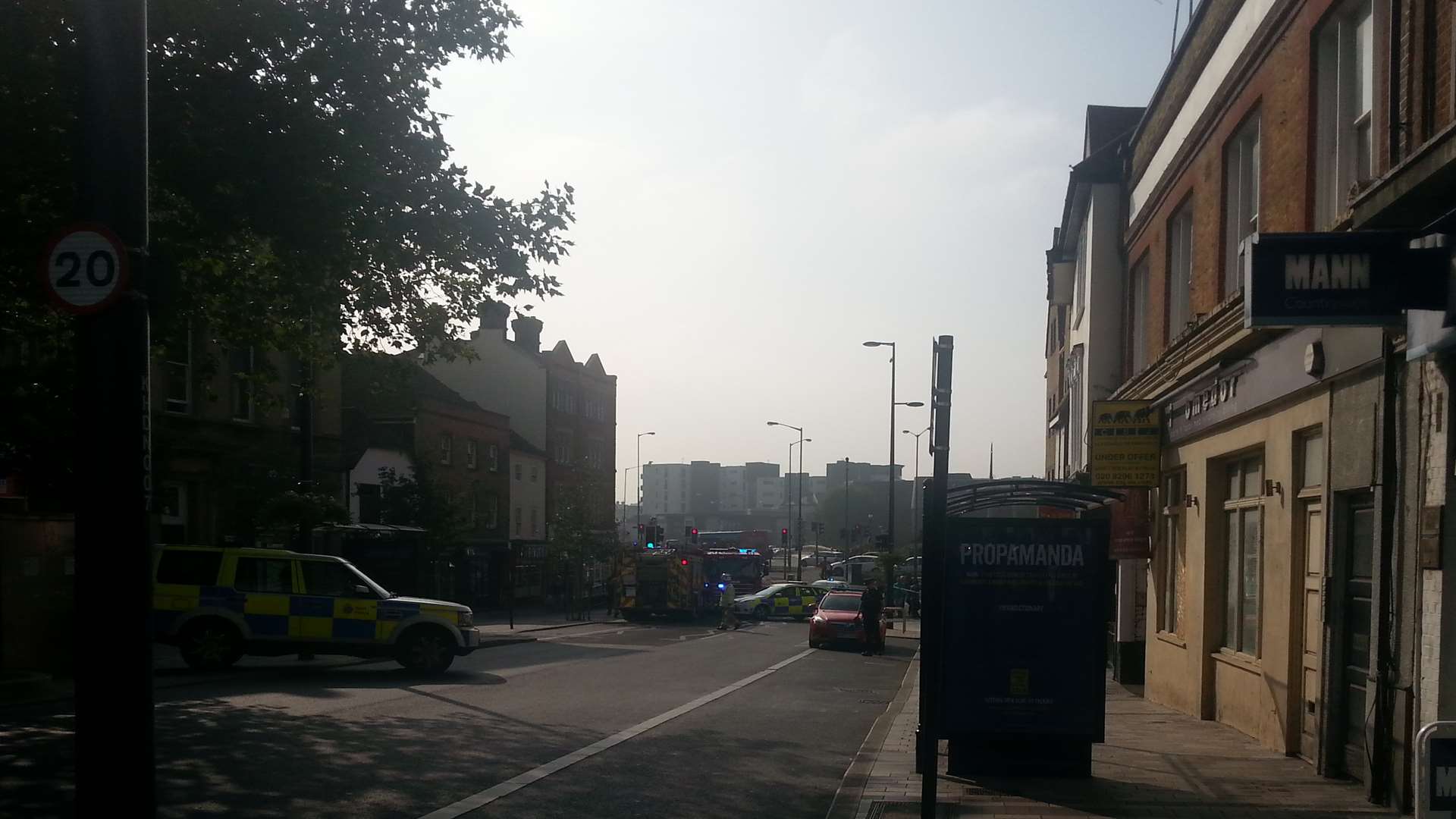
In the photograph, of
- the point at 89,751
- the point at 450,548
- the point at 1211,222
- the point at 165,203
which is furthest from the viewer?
the point at 450,548

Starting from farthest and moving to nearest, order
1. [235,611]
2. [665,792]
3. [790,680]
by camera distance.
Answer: [790,680], [235,611], [665,792]

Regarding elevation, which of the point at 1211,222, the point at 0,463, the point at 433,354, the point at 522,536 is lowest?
the point at 522,536

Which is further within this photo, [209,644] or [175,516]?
[175,516]

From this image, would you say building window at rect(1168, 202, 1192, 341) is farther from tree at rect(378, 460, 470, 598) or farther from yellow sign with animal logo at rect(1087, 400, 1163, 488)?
tree at rect(378, 460, 470, 598)

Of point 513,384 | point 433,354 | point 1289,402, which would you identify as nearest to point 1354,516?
point 1289,402

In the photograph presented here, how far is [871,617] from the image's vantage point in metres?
30.8

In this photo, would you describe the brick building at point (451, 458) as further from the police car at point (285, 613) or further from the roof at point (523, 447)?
the police car at point (285, 613)

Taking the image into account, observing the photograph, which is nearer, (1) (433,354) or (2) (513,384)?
(1) (433,354)

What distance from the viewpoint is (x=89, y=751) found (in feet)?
19.1

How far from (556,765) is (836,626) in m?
21.9

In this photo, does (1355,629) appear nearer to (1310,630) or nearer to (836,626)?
(1310,630)

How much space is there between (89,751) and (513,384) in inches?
2472

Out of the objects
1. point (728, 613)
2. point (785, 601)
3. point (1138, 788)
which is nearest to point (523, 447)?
point (785, 601)

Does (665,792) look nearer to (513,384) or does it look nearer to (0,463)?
(0,463)
